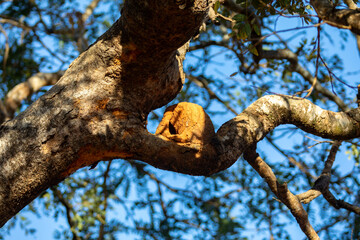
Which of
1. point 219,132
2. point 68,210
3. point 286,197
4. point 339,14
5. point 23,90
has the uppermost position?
point 23,90

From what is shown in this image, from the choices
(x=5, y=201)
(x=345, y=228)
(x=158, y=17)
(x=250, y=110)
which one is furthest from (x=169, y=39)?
(x=345, y=228)

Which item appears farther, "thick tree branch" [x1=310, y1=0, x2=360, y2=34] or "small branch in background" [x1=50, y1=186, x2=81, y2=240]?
"small branch in background" [x1=50, y1=186, x2=81, y2=240]

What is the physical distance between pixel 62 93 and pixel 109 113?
254 millimetres

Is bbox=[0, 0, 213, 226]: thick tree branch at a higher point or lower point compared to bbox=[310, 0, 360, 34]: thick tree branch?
lower

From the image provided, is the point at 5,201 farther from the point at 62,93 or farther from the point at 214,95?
the point at 214,95

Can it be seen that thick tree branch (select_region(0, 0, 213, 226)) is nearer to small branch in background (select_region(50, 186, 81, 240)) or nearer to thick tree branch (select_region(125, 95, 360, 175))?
thick tree branch (select_region(125, 95, 360, 175))

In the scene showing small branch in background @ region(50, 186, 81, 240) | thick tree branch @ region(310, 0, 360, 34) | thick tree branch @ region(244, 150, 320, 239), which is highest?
thick tree branch @ region(310, 0, 360, 34)

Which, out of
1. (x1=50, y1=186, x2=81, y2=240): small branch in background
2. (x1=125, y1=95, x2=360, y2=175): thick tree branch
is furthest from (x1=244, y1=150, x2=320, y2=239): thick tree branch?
(x1=50, y1=186, x2=81, y2=240): small branch in background

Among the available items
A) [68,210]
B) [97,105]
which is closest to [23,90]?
[68,210]

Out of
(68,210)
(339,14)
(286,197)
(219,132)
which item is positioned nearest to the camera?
(219,132)

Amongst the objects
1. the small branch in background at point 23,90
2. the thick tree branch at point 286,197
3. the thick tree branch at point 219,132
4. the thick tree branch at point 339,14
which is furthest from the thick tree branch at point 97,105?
the small branch in background at point 23,90

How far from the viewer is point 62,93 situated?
2051 mm

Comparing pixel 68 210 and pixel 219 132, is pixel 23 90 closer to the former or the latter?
pixel 68 210

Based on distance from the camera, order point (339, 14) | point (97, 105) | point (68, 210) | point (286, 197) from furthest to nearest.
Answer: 1. point (68, 210)
2. point (339, 14)
3. point (286, 197)
4. point (97, 105)
